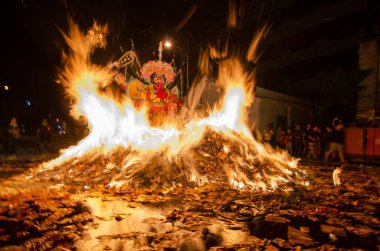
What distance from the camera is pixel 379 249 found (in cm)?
396

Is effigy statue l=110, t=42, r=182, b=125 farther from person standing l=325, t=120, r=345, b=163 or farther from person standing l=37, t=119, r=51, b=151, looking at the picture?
person standing l=325, t=120, r=345, b=163

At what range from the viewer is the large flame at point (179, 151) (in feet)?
26.7

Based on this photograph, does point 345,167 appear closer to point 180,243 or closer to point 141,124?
point 141,124

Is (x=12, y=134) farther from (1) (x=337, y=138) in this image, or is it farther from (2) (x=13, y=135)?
(1) (x=337, y=138)

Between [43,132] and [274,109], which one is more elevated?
[274,109]

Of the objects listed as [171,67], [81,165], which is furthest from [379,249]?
[171,67]

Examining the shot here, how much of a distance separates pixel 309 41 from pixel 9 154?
2965 centimetres

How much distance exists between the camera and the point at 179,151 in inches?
349

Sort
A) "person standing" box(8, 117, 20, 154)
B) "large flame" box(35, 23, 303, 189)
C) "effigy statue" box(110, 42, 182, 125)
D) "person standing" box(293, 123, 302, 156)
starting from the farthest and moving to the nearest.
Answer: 1. "person standing" box(293, 123, 302, 156)
2. "effigy statue" box(110, 42, 182, 125)
3. "person standing" box(8, 117, 20, 154)
4. "large flame" box(35, 23, 303, 189)

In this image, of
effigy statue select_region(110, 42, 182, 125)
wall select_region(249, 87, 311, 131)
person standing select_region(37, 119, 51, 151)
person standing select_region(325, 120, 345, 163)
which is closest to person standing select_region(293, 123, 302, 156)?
person standing select_region(325, 120, 345, 163)

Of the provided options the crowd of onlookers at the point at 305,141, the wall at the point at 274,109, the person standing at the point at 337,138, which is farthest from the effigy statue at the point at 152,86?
the person standing at the point at 337,138

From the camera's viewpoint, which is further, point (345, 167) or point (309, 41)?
point (309, 41)

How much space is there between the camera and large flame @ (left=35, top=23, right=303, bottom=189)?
8.15 meters

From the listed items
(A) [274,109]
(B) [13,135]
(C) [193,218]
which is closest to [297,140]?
(A) [274,109]
